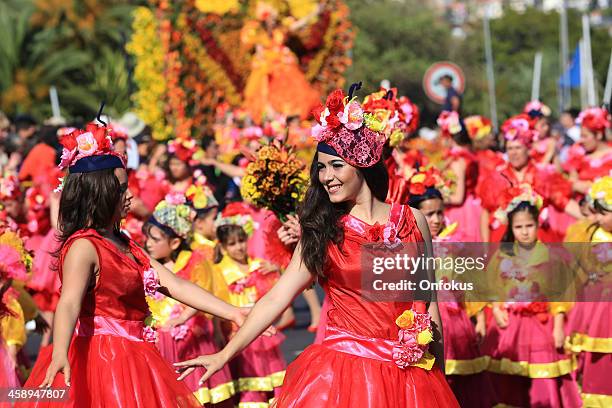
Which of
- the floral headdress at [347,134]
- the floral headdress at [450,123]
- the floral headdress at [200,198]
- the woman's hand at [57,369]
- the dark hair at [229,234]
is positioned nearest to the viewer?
the woman's hand at [57,369]

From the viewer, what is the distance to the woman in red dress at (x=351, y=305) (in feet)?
17.2

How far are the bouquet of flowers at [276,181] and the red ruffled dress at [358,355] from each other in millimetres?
1606

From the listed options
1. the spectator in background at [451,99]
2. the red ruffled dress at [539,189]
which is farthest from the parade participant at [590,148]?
the spectator in background at [451,99]

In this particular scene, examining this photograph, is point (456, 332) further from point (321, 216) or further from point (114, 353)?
point (114, 353)

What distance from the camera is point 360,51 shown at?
59.9m

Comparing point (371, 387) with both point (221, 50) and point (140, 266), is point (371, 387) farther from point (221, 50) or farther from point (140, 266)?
point (221, 50)

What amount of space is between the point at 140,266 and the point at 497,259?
3559 mm

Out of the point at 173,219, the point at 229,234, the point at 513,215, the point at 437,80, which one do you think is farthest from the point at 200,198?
the point at 437,80

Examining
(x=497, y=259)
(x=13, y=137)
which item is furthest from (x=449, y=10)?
(x=497, y=259)

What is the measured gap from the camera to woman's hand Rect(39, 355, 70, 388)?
192 inches

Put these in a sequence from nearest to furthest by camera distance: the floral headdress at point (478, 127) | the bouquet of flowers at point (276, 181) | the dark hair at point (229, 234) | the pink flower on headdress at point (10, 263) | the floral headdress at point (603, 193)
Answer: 1. the bouquet of flowers at point (276, 181)
2. the pink flower on headdress at point (10, 263)
3. the floral headdress at point (603, 193)
4. the dark hair at point (229, 234)
5. the floral headdress at point (478, 127)

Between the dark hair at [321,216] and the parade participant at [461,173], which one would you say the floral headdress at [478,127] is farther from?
the dark hair at [321,216]

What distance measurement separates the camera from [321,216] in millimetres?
5461

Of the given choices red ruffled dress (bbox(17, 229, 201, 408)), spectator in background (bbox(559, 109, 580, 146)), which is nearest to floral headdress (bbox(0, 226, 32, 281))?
red ruffled dress (bbox(17, 229, 201, 408))
